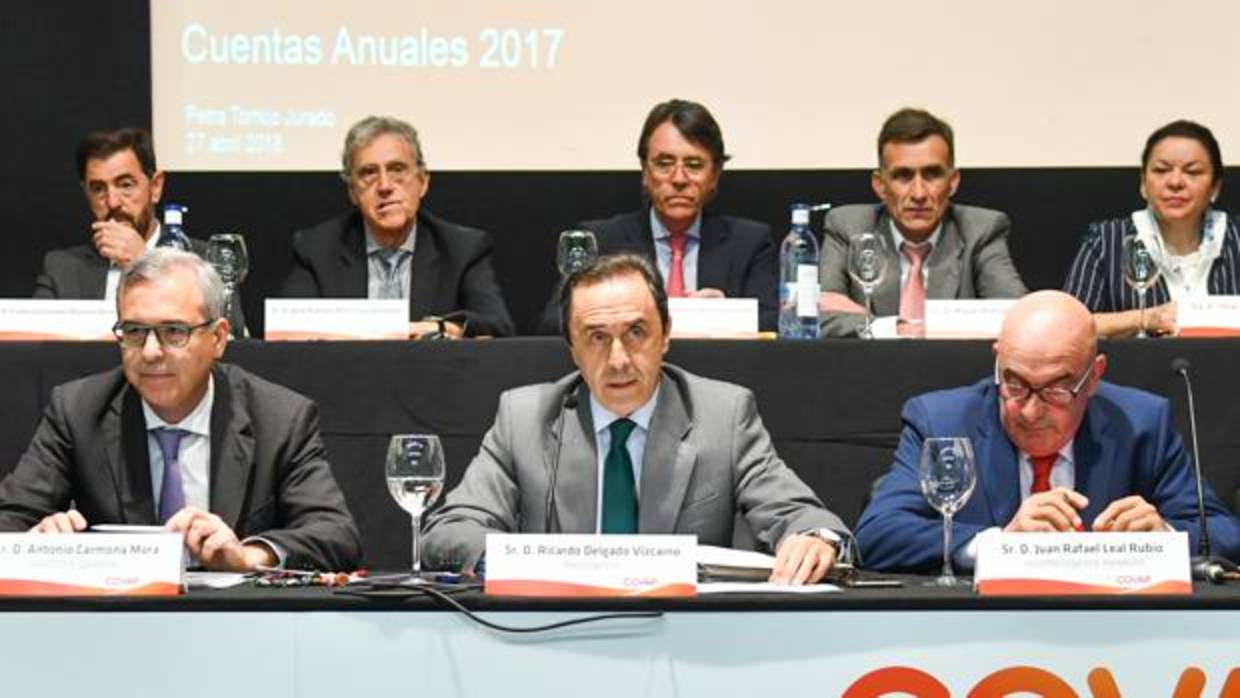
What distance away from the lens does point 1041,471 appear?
4.12 m

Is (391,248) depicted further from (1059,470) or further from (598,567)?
(598,567)

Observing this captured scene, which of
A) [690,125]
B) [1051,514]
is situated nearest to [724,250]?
[690,125]

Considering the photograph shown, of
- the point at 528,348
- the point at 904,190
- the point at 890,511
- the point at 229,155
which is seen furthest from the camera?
the point at 229,155

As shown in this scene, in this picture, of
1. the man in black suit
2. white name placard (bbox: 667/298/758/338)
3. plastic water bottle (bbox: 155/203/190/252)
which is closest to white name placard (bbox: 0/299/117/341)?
plastic water bottle (bbox: 155/203/190/252)

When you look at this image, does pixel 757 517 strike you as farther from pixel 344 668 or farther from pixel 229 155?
pixel 229 155

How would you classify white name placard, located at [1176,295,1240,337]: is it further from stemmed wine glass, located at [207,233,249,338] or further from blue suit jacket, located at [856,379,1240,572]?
stemmed wine glass, located at [207,233,249,338]

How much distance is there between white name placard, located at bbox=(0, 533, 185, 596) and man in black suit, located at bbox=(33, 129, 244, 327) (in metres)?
2.91

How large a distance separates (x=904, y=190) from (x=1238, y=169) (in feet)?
6.64

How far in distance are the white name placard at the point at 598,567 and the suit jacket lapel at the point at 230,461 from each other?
117 centimetres

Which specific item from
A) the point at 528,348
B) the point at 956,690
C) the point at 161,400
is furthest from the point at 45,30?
the point at 956,690

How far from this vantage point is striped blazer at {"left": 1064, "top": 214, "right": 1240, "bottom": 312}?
19.4 ft

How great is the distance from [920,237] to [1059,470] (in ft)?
6.30

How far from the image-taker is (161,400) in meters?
4.07

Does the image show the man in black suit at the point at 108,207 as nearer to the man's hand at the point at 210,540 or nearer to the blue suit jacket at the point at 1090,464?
the man's hand at the point at 210,540
